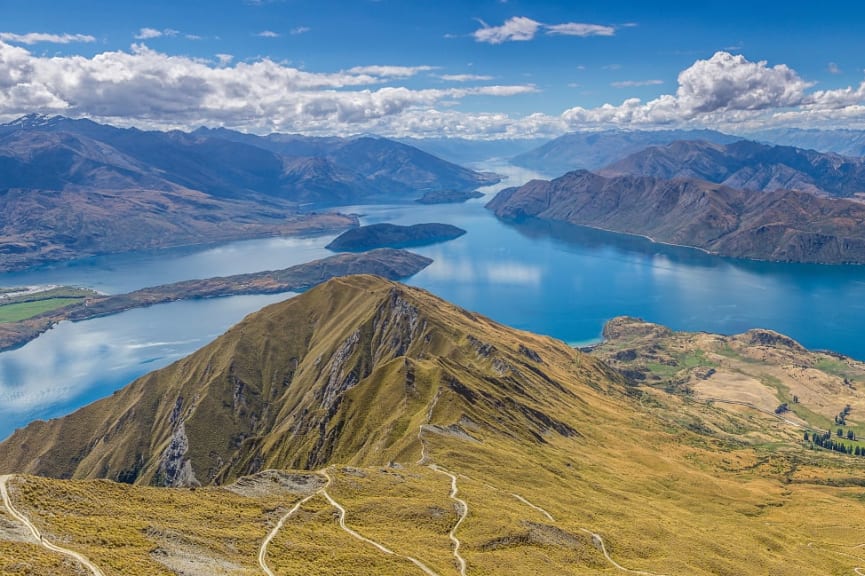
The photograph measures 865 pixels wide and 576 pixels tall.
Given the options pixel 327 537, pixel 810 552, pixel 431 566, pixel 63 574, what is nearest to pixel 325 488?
pixel 327 537

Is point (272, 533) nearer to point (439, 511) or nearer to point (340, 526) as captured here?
point (340, 526)

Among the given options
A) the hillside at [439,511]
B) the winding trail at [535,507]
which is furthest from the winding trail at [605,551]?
the winding trail at [535,507]

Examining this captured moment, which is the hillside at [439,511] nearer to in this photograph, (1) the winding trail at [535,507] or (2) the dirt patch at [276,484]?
(2) the dirt patch at [276,484]

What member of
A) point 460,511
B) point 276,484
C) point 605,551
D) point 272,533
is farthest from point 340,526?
point 605,551

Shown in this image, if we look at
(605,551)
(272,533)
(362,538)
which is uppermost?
(272,533)

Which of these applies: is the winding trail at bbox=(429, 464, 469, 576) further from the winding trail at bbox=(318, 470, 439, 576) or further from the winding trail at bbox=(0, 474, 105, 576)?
the winding trail at bbox=(0, 474, 105, 576)

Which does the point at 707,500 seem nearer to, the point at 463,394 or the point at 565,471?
the point at 565,471

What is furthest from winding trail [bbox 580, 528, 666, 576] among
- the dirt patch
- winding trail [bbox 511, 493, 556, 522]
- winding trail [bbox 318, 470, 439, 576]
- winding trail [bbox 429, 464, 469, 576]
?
the dirt patch

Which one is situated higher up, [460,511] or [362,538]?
[362,538]

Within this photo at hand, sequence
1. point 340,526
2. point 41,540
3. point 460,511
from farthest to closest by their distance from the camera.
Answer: point 460,511, point 340,526, point 41,540
